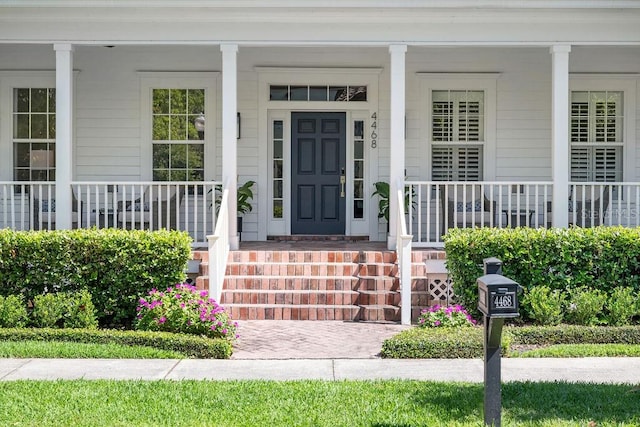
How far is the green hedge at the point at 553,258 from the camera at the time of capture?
9.06 metres

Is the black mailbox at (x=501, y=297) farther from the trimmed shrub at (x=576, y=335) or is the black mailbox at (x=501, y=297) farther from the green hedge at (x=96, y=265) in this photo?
the green hedge at (x=96, y=265)

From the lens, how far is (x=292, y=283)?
10.3 meters

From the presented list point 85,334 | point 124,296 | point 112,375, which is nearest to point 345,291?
point 124,296

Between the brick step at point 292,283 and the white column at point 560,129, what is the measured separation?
329cm

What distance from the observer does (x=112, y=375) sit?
668 cm

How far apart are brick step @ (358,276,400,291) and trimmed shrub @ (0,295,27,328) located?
4223 mm

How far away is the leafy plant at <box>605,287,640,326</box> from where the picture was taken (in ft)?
28.6

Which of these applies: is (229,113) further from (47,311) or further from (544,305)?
(544,305)

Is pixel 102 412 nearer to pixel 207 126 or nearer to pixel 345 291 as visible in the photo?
pixel 345 291

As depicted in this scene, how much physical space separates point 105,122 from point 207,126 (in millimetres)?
1775

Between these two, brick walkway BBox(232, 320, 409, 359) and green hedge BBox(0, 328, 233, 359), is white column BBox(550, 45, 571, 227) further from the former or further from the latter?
green hedge BBox(0, 328, 233, 359)

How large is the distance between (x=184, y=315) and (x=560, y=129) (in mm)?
6189

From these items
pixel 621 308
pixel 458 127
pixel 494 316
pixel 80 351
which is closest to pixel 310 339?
pixel 80 351

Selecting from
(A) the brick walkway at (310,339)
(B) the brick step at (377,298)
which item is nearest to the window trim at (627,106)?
(B) the brick step at (377,298)
